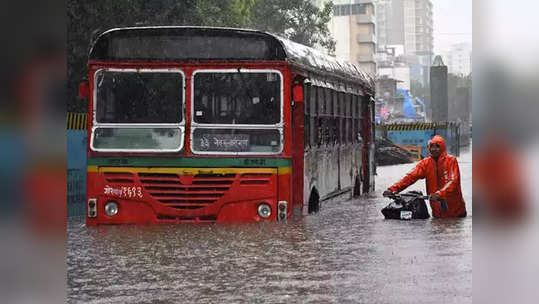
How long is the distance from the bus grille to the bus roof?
1488 millimetres

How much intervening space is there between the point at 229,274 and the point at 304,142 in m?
4.68

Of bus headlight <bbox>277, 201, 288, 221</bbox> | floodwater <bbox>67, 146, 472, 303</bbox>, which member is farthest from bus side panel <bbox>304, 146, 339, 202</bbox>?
bus headlight <bbox>277, 201, 288, 221</bbox>

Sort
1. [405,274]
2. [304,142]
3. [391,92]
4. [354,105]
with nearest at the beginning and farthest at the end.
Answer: [405,274], [304,142], [354,105], [391,92]

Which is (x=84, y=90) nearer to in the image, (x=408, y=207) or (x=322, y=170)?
(x=322, y=170)

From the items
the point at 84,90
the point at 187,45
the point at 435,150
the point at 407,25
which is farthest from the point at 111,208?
the point at 407,25

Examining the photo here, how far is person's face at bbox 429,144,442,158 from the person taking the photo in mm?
14257

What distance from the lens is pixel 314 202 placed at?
15.1 m

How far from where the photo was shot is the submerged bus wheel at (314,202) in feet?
48.6

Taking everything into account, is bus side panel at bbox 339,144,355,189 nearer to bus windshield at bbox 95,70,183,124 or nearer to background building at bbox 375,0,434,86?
bus windshield at bbox 95,70,183,124

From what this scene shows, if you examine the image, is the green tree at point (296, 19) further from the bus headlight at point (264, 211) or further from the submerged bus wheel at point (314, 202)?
the bus headlight at point (264, 211)

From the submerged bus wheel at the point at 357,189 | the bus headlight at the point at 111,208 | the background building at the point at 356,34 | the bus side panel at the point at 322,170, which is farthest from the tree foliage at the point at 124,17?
the background building at the point at 356,34
